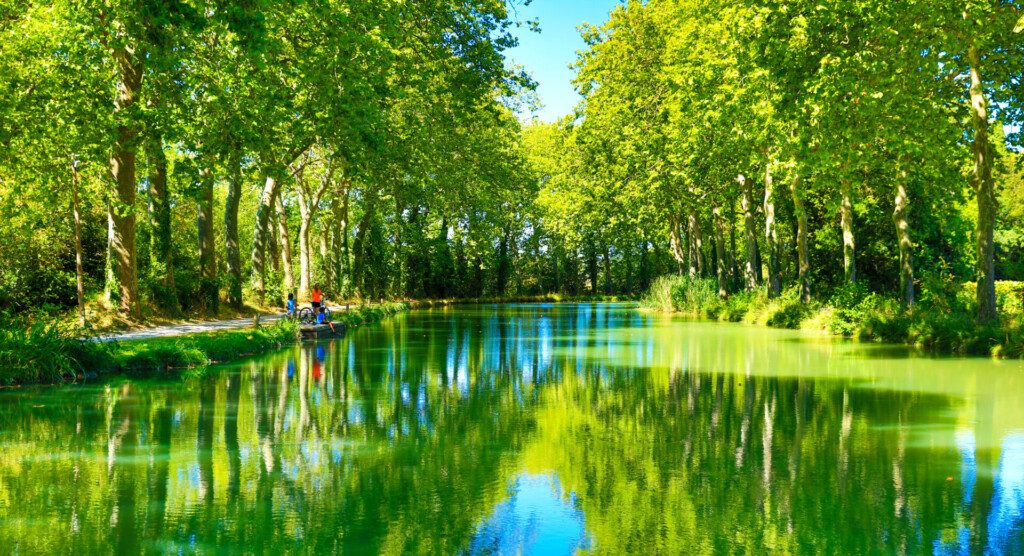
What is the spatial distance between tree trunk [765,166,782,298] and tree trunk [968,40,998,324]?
9.25m

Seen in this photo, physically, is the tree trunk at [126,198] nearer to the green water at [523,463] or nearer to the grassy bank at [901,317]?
the green water at [523,463]

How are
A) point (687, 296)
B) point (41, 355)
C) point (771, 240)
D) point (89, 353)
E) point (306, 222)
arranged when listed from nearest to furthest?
1. point (41, 355)
2. point (89, 353)
3. point (771, 240)
4. point (306, 222)
5. point (687, 296)

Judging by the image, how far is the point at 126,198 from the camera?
22297 millimetres

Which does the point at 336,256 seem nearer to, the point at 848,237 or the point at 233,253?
the point at 233,253

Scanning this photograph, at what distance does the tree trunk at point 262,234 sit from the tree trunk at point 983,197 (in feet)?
78.6

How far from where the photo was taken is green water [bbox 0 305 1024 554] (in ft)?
19.7

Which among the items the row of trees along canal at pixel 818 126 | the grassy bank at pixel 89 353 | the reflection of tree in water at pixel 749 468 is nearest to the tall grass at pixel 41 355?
the grassy bank at pixel 89 353

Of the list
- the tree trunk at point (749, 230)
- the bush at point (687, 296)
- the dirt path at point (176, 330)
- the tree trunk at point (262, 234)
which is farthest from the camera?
the bush at point (687, 296)

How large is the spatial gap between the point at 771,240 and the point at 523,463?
943 inches

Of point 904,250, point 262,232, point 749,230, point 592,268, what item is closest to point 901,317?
point 904,250

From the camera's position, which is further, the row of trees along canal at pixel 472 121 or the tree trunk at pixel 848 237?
the tree trunk at pixel 848 237

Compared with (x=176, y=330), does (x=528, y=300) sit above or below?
above

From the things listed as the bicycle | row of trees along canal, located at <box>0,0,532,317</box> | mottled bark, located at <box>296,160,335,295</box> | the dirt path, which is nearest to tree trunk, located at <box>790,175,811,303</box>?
row of trees along canal, located at <box>0,0,532,317</box>

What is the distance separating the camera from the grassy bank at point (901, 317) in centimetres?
1834
